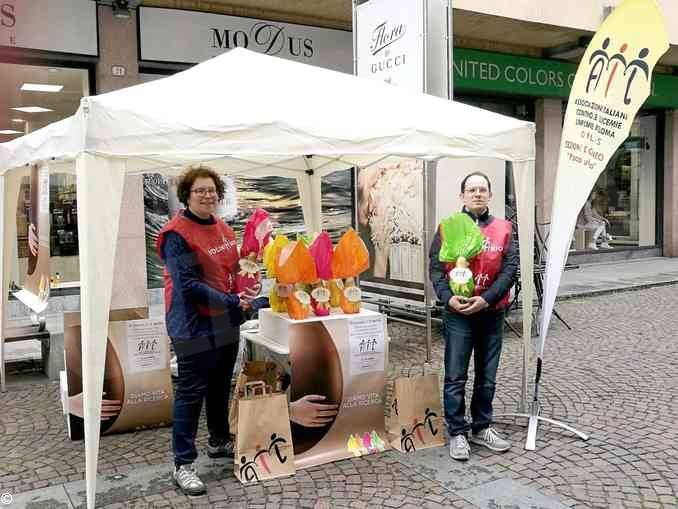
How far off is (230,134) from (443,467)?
2286 mm

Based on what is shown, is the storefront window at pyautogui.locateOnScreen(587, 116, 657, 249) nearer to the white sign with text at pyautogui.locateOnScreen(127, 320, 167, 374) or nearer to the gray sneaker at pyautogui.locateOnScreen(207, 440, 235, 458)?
the white sign with text at pyautogui.locateOnScreen(127, 320, 167, 374)

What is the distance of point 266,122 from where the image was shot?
12.0 feet

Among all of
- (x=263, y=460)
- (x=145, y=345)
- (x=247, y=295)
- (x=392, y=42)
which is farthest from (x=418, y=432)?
(x=392, y=42)

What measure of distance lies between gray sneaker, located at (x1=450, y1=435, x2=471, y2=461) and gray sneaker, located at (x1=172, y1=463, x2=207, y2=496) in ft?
4.91

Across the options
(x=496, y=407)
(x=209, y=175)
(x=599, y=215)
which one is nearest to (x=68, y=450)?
(x=209, y=175)

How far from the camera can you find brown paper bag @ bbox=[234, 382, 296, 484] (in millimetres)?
3953

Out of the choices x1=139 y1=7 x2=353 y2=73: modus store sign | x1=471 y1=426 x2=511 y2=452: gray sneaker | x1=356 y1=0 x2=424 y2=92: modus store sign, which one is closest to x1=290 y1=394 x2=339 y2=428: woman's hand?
x1=471 y1=426 x2=511 y2=452: gray sneaker

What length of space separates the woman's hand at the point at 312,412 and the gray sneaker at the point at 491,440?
0.93m

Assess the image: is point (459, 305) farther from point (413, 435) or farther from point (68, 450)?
point (68, 450)

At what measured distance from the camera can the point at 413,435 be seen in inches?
174

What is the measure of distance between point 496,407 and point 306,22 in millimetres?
6794

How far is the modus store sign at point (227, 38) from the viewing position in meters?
8.97

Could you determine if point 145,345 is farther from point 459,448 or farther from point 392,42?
point 392,42

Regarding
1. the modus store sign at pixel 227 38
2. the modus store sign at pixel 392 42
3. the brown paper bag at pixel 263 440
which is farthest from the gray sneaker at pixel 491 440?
the modus store sign at pixel 227 38
